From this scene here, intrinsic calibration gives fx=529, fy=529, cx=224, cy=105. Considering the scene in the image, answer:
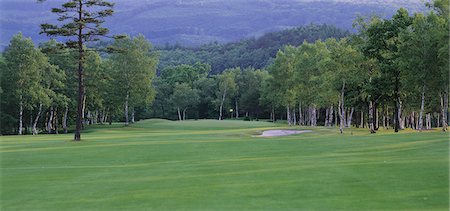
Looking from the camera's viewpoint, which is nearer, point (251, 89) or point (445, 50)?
point (445, 50)

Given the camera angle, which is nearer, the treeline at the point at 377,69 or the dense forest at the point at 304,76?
the treeline at the point at 377,69

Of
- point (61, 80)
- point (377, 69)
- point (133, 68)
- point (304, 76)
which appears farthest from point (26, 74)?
point (377, 69)

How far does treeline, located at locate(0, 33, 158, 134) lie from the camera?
7106 centimetres

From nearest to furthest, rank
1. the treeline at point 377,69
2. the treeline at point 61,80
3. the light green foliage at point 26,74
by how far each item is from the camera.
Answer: the treeline at point 377,69, the light green foliage at point 26,74, the treeline at point 61,80

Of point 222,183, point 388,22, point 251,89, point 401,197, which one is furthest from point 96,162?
point 251,89

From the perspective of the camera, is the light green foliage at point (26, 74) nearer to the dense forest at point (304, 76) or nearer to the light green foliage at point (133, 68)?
the dense forest at point (304, 76)

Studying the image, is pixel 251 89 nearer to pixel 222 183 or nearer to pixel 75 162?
pixel 75 162

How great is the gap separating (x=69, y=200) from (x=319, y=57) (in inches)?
2780

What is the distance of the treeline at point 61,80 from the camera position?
7106 cm

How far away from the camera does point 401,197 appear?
13.3 meters

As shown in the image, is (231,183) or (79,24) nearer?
(231,183)

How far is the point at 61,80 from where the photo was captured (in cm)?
8038

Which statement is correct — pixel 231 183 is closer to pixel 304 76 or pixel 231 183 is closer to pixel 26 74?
pixel 26 74

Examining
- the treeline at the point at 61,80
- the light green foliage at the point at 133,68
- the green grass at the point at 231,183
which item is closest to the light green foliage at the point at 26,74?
the treeline at the point at 61,80
